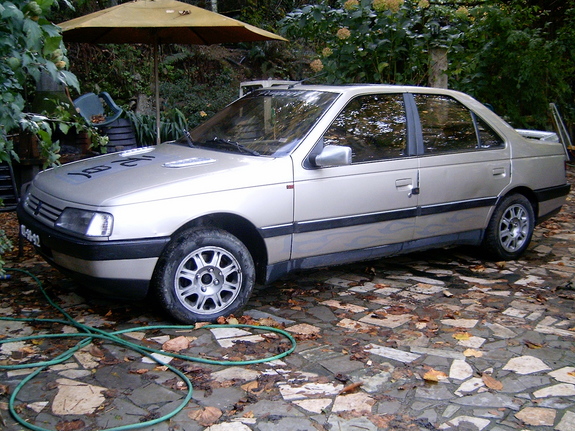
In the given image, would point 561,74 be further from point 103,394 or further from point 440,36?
point 103,394

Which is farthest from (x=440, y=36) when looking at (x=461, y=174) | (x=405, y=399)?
(x=405, y=399)

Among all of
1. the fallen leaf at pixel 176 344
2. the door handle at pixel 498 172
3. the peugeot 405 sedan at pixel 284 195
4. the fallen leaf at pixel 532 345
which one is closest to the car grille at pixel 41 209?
the peugeot 405 sedan at pixel 284 195

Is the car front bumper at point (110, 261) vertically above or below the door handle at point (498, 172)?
below

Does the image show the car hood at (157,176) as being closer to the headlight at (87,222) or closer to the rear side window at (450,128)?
the headlight at (87,222)

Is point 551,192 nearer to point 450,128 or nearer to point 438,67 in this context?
point 450,128

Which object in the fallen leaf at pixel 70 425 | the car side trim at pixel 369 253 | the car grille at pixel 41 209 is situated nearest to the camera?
the fallen leaf at pixel 70 425

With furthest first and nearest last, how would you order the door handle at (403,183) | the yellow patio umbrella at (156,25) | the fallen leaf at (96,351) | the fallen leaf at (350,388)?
the yellow patio umbrella at (156,25) → the door handle at (403,183) → the fallen leaf at (96,351) → the fallen leaf at (350,388)

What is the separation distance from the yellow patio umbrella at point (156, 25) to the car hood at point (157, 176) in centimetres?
173

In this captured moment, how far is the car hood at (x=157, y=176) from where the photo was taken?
4.30 metres

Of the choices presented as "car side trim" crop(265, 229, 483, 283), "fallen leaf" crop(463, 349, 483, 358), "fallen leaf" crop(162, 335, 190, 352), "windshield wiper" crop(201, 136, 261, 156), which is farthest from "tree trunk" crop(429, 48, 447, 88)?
"fallen leaf" crop(162, 335, 190, 352)

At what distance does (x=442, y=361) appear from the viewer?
412 cm

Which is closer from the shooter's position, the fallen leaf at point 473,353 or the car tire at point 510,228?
the fallen leaf at point 473,353

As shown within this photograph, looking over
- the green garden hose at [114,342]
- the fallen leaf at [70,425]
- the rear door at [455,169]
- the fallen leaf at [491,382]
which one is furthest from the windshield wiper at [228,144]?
the fallen leaf at [70,425]

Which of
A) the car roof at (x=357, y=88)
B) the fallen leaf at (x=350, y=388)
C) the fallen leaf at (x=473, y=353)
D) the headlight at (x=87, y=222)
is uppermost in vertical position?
the car roof at (x=357, y=88)
